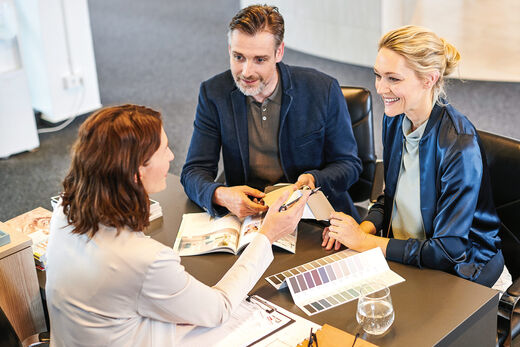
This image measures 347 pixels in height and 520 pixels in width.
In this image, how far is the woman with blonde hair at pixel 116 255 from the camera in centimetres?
146

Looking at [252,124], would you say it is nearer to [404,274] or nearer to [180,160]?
[404,274]

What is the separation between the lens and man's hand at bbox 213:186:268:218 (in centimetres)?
217

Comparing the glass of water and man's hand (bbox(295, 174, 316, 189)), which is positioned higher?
man's hand (bbox(295, 174, 316, 189))

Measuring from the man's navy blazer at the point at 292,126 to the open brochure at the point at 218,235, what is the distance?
1.15 feet

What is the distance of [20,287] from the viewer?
1884 millimetres

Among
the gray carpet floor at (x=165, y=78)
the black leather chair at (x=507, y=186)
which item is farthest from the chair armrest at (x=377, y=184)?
the gray carpet floor at (x=165, y=78)

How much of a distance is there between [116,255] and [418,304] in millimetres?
841

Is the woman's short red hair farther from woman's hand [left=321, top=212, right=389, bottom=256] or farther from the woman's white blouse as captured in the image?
woman's hand [left=321, top=212, right=389, bottom=256]

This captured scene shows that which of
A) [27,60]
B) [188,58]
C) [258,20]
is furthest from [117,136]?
[188,58]

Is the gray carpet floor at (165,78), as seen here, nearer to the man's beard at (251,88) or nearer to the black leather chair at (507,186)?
the man's beard at (251,88)

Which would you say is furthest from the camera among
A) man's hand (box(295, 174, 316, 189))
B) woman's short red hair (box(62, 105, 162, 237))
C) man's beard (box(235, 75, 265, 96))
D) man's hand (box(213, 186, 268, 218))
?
man's beard (box(235, 75, 265, 96))

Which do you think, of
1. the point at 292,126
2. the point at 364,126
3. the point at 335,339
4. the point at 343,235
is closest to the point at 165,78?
the point at 364,126

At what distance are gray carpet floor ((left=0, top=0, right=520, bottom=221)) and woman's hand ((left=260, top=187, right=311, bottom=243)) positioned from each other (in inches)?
106

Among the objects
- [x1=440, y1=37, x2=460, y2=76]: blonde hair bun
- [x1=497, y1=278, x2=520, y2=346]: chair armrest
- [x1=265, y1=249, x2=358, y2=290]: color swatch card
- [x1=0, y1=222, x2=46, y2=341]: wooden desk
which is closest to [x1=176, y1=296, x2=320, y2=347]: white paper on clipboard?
[x1=265, y1=249, x2=358, y2=290]: color swatch card
